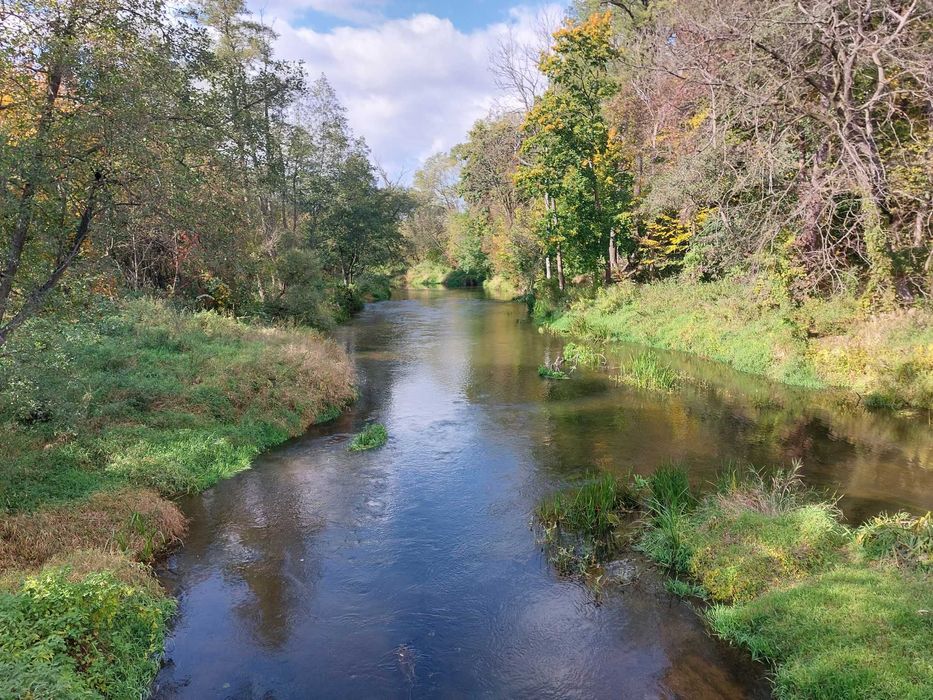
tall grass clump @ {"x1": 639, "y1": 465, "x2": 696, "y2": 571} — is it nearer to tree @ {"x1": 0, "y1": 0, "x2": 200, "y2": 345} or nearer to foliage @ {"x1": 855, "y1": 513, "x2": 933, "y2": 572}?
foliage @ {"x1": 855, "y1": 513, "x2": 933, "y2": 572}

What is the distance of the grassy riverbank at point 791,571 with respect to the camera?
5887 mm

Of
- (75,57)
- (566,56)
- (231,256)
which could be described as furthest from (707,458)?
(566,56)

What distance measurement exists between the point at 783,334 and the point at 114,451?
2049cm

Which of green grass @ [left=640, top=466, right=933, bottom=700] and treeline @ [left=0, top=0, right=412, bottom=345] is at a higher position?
treeline @ [left=0, top=0, right=412, bottom=345]

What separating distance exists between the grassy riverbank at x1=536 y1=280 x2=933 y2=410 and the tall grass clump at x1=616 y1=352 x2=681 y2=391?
3527 mm

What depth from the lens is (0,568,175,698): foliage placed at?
5.04 meters

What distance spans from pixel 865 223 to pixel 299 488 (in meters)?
18.1

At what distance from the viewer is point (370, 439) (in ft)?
47.5

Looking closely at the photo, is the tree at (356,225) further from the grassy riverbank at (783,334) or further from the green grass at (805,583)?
the green grass at (805,583)

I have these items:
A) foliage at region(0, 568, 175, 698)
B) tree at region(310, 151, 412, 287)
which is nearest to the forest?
foliage at region(0, 568, 175, 698)

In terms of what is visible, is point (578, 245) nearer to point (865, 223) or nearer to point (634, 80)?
point (634, 80)

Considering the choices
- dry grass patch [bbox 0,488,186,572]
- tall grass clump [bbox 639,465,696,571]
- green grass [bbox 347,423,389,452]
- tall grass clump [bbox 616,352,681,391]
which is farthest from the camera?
tall grass clump [bbox 616,352,681,391]

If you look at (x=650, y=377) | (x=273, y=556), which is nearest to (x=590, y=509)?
(x=273, y=556)

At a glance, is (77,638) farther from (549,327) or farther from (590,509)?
(549,327)
